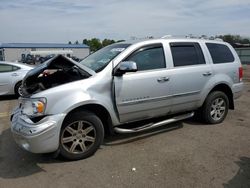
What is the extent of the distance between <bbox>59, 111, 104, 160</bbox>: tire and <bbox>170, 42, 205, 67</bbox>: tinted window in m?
1.96

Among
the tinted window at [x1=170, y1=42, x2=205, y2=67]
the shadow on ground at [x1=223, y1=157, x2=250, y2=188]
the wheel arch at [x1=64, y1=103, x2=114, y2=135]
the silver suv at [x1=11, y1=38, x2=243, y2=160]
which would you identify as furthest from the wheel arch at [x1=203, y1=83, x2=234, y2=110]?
the wheel arch at [x1=64, y1=103, x2=114, y2=135]

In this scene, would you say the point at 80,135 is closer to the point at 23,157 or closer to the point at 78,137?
the point at 78,137

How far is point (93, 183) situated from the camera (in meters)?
3.71

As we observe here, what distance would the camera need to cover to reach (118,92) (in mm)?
4586

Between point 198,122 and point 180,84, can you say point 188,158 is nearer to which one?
point 180,84

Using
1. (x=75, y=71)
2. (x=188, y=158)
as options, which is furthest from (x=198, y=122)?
(x=75, y=71)

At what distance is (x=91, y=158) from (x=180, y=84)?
6.97 ft

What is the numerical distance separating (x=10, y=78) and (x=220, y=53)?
23.6ft

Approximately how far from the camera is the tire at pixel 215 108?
5.97 m

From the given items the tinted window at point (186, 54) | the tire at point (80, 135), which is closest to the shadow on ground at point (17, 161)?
the tire at point (80, 135)

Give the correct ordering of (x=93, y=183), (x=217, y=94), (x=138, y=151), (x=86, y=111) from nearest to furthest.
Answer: (x=93, y=183), (x=86, y=111), (x=138, y=151), (x=217, y=94)

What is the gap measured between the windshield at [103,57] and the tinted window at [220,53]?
6.67ft

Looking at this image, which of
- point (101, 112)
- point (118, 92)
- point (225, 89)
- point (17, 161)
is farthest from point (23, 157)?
point (225, 89)

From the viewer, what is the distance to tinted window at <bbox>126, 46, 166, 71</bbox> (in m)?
4.92
